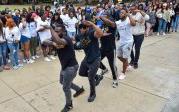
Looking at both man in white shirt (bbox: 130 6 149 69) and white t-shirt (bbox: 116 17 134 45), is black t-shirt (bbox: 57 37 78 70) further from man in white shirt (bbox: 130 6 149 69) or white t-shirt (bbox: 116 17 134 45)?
man in white shirt (bbox: 130 6 149 69)

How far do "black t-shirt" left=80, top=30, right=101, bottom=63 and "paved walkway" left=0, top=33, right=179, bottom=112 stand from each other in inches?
40.0

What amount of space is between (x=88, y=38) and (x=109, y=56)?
1.05m

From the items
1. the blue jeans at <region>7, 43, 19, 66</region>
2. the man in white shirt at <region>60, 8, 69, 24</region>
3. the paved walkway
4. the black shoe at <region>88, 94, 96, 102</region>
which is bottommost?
the paved walkway

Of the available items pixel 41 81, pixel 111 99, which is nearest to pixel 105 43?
pixel 111 99

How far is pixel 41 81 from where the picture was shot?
6469 mm

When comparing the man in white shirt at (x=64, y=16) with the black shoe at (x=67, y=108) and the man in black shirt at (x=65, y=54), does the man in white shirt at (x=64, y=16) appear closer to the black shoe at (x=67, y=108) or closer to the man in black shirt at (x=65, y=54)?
the man in black shirt at (x=65, y=54)

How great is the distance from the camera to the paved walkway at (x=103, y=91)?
5062 millimetres

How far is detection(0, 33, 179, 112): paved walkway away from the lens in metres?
5.06

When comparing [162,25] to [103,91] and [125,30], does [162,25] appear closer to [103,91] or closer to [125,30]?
[125,30]

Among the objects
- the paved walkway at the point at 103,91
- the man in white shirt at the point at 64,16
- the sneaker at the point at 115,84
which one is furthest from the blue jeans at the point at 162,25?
the sneaker at the point at 115,84

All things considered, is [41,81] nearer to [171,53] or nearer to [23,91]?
Result: [23,91]

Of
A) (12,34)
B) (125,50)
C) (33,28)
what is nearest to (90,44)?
(125,50)

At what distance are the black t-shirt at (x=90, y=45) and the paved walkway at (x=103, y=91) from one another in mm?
1015

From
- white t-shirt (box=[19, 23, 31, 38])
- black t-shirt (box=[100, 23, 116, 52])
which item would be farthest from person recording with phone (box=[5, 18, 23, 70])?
black t-shirt (box=[100, 23, 116, 52])
